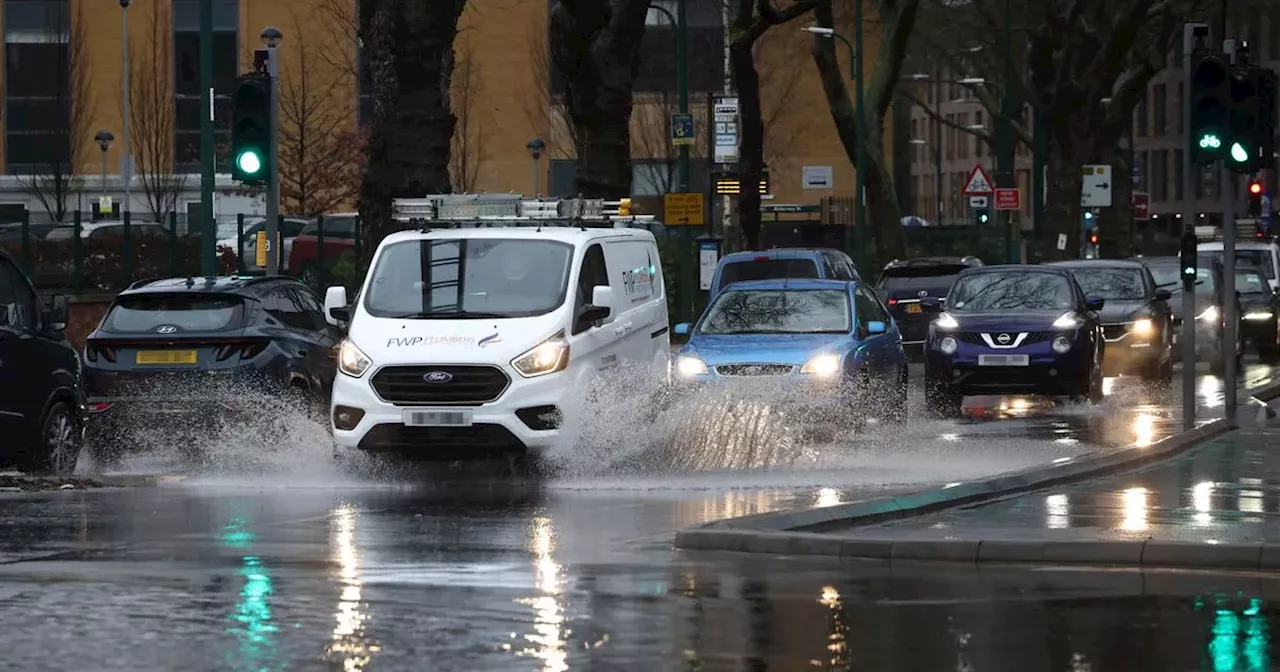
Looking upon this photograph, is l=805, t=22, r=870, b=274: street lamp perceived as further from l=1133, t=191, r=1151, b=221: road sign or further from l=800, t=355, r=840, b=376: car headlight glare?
l=800, t=355, r=840, b=376: car headlight glare

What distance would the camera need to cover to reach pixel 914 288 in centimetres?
3988

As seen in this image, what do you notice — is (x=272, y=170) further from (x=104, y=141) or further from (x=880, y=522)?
(x=104, y=141)

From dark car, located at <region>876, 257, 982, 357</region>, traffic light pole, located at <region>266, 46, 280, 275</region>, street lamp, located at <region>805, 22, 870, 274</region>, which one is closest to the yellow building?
street lamp, located at <region>805, 22, 870, 274</region>

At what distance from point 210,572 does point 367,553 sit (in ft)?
3.74

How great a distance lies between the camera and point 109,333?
21.4 metres

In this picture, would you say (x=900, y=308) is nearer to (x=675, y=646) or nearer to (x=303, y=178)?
(x=303, y=178)

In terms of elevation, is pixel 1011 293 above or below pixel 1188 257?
below

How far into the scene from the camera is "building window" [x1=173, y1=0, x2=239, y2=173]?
3142 inches

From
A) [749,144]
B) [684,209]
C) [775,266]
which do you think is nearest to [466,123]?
[749,144]

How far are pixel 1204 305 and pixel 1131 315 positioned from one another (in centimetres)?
510

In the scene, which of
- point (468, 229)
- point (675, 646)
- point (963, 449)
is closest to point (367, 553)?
point (675, 646)

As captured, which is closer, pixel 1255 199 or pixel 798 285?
pixel 798 285

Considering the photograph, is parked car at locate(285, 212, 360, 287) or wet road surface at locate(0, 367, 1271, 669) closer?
wet road surface at locate(0, 367, 1271, 669)

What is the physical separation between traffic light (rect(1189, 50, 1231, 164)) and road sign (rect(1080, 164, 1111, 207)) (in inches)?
1342
